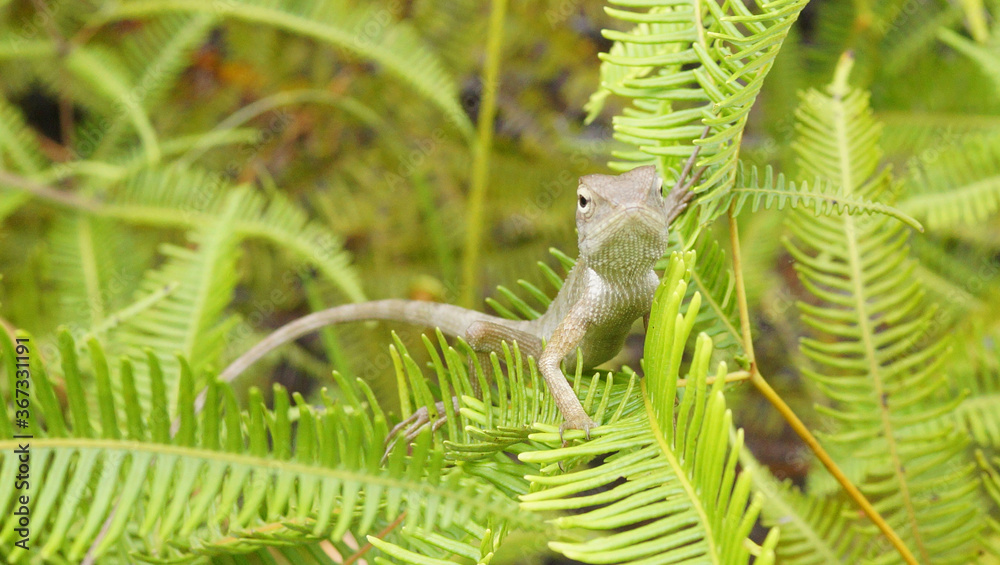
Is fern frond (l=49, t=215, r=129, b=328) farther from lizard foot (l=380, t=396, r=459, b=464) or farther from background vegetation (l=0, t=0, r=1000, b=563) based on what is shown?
lizard foot (l=380, t=396, r=459, b=464)

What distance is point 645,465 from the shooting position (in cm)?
84

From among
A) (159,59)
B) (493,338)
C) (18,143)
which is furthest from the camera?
(159,59)

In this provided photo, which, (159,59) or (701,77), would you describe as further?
(159,59)

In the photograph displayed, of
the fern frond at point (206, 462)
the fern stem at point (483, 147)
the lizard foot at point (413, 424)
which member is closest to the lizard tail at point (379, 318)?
the lizard foot at point (413, 424)

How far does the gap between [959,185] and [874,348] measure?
0.88 meters

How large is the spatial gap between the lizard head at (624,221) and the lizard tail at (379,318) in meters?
0.36

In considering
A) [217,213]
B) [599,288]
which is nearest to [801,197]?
[599,288]

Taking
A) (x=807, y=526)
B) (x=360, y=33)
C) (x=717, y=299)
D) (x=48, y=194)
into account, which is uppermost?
(x=360, y=33)

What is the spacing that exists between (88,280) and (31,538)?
60.5 inches

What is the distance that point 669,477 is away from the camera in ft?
2.66

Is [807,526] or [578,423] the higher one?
[578,423]

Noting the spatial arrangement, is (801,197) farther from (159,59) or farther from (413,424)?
(159,59)

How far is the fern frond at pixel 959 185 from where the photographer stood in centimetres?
182

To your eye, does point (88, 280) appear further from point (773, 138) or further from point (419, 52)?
Result: point (773, 138)
